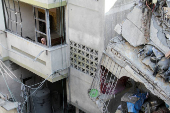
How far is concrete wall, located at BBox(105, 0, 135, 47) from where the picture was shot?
10.7m

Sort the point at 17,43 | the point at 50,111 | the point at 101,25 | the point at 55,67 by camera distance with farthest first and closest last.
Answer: the point at 50,111
the point at 17,43
the point at 55,67
the point at 101,25

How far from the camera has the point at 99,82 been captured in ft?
36.9

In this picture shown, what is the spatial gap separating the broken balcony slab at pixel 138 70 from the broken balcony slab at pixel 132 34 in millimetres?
247

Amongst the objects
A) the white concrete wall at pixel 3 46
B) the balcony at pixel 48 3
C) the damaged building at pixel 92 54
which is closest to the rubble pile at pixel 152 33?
the damaged building at pixel 92 54

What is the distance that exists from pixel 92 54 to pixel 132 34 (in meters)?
2.53

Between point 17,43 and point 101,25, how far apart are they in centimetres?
489

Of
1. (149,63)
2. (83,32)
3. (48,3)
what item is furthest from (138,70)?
(48,3)

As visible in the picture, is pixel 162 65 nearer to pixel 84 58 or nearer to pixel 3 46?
pixel 84 58

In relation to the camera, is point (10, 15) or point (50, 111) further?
point (50, 111)

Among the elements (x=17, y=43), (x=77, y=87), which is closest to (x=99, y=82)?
(x=77, y=87)

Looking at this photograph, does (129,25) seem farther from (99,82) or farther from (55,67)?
(55,67)

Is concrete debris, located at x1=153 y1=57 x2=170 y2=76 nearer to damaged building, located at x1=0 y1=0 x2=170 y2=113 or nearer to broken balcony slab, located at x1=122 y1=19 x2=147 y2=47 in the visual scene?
damaged building, located at x1=0 y1=0 x2=170 y2=113

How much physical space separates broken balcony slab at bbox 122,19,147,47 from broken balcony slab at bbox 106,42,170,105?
247mm

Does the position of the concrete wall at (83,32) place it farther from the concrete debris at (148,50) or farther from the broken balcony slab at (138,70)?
the concrete debris at (148,50)
